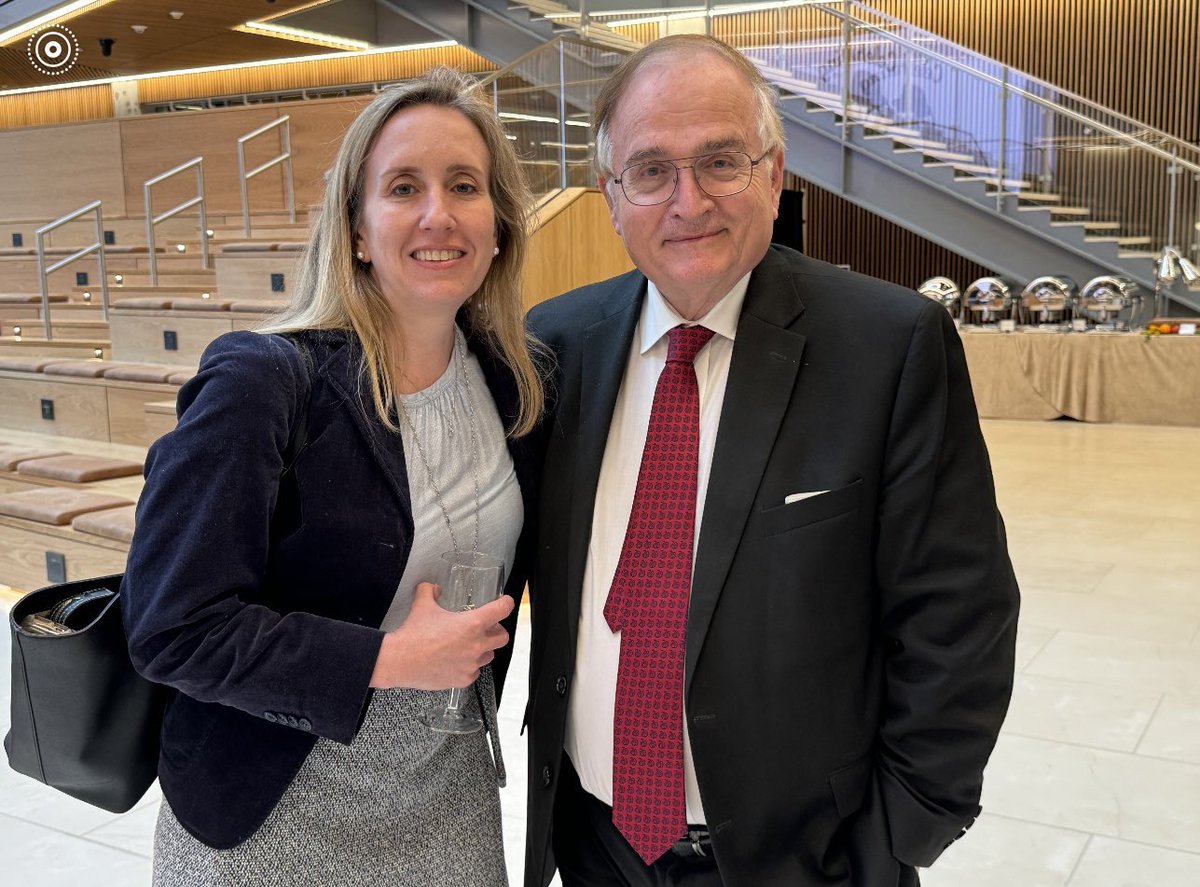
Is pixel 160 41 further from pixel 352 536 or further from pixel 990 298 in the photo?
pixel 352 536

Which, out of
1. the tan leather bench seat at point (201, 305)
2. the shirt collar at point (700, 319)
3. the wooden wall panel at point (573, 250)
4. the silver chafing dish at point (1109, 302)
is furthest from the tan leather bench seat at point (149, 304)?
the silver chafing dish at point (1109, 302)

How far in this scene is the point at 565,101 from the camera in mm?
6957

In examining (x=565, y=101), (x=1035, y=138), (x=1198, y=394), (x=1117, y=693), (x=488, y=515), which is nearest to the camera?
(x=488, y=515)

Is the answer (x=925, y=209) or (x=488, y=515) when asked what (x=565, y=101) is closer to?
(x=925, y=209)

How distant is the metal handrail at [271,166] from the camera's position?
9312mm

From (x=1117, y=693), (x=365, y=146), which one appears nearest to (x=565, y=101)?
(x=1117, y=693)

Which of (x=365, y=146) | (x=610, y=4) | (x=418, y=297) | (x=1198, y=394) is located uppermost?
(x=610, y=4)

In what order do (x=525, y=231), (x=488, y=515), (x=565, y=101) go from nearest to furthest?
(x=488, y=515) → (x=525, y=231) → (x=565, y=101)

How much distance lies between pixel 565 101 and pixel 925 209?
15.5 ft

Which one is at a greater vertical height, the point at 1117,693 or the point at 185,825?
the point at 185,825

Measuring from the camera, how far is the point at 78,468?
17.6 feet

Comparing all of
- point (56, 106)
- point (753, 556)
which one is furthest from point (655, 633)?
point (56, 106)

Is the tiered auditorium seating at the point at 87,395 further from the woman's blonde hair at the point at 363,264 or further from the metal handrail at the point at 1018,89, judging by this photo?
the metal handrail at the point at 1018,89

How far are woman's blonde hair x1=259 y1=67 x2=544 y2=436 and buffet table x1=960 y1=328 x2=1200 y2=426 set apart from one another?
24.7 feet
